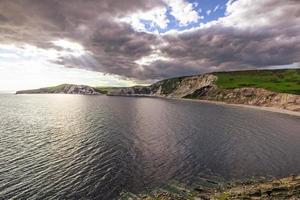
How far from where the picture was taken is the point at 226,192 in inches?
1254

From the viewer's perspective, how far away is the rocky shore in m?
29.0

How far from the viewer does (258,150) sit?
58938 mm

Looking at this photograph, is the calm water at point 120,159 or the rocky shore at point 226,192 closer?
the rocky shore at point 226,192

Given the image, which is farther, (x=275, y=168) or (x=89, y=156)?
(x=89, y=156)

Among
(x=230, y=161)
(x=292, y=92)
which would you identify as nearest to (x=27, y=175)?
(x=230, y=161)

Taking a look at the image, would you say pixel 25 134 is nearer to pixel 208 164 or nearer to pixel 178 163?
pixel 178 163

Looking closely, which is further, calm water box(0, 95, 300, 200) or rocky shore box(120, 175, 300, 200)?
calm water box(0, 95, 300, 200)

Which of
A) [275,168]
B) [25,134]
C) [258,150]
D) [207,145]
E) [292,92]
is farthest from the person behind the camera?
[292,92]

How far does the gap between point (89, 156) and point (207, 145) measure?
3037 centimetres

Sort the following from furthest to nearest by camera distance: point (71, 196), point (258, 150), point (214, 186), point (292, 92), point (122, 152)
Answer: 1. point (292, 92)
2. point (258, 150)
3. point (122, 152)
4. point (214, 186)
5. point (71, 196)

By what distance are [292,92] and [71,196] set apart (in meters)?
188

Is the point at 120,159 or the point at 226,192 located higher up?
the point at 226,192

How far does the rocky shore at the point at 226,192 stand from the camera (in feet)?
95.1

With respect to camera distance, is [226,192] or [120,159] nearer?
[226,192]
